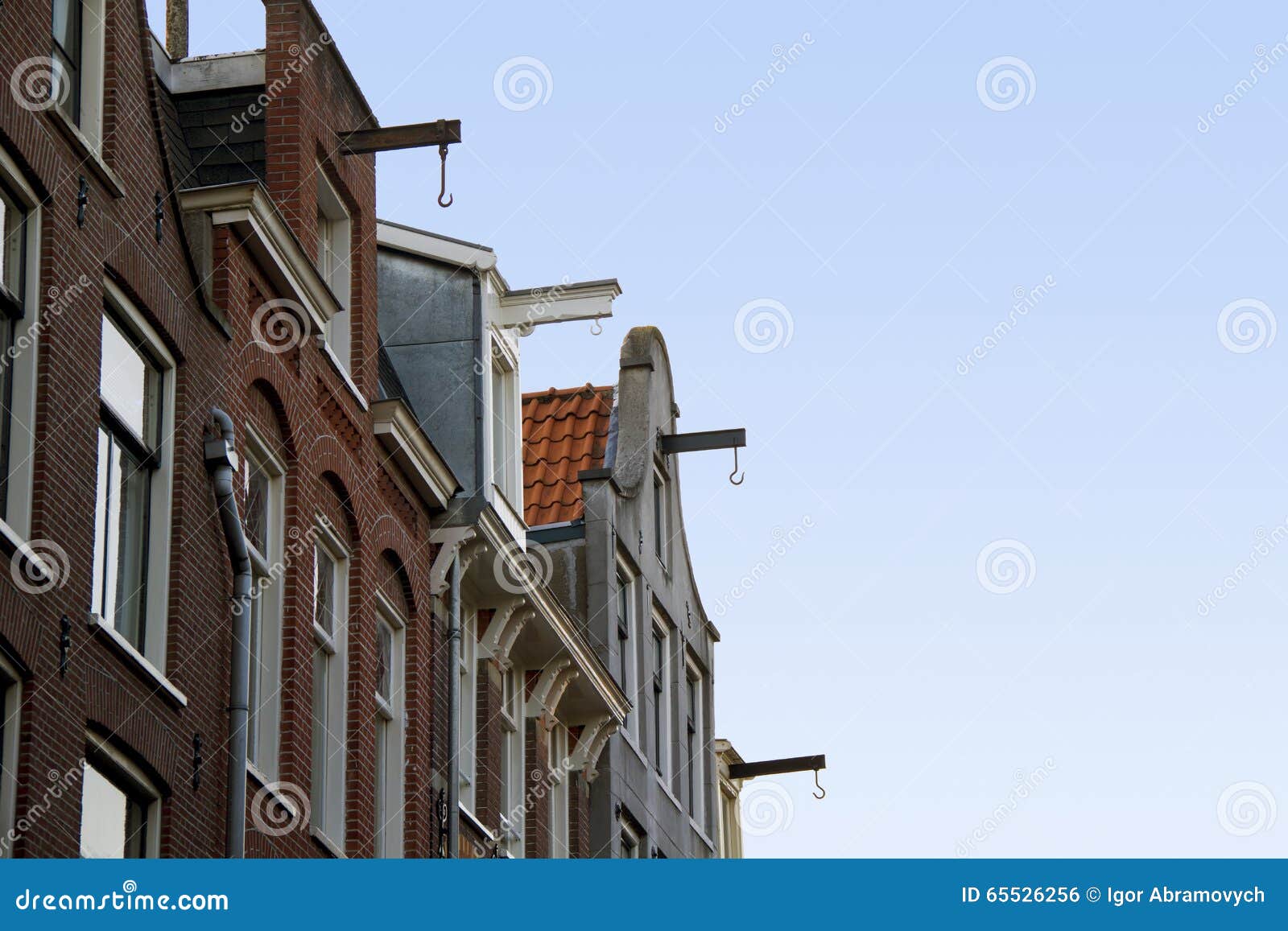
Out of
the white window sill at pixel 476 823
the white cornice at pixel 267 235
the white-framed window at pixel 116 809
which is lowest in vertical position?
the white-framed window at pixel 116 809

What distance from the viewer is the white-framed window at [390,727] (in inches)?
802

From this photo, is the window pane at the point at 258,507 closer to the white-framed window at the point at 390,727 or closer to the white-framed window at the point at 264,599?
the white-framed window at the point at 264,599

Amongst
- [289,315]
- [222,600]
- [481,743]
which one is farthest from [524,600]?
[222,600]

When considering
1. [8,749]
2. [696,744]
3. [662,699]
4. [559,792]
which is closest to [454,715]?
[559,792]

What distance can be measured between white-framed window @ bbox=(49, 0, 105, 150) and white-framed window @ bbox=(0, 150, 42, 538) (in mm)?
1295

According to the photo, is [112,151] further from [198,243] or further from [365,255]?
[365,255]

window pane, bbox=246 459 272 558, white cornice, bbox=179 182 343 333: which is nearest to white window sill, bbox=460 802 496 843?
window pane, bbox=246 459 272 558

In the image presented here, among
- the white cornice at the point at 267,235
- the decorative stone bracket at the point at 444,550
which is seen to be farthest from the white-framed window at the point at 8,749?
the decorative stone bracket at the point at 444,550

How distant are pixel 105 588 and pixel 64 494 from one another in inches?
43.0

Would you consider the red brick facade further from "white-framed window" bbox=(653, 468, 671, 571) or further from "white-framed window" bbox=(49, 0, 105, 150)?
"white-framed window" bbox=(653, 468, 671, 571)

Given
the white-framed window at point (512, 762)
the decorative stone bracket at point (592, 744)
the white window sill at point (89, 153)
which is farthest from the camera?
the decorative stone bracket at point (592, 744)

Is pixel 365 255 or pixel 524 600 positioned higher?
pixel 365 255

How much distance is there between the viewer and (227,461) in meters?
16.1

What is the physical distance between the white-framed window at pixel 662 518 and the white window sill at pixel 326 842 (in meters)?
13.2
